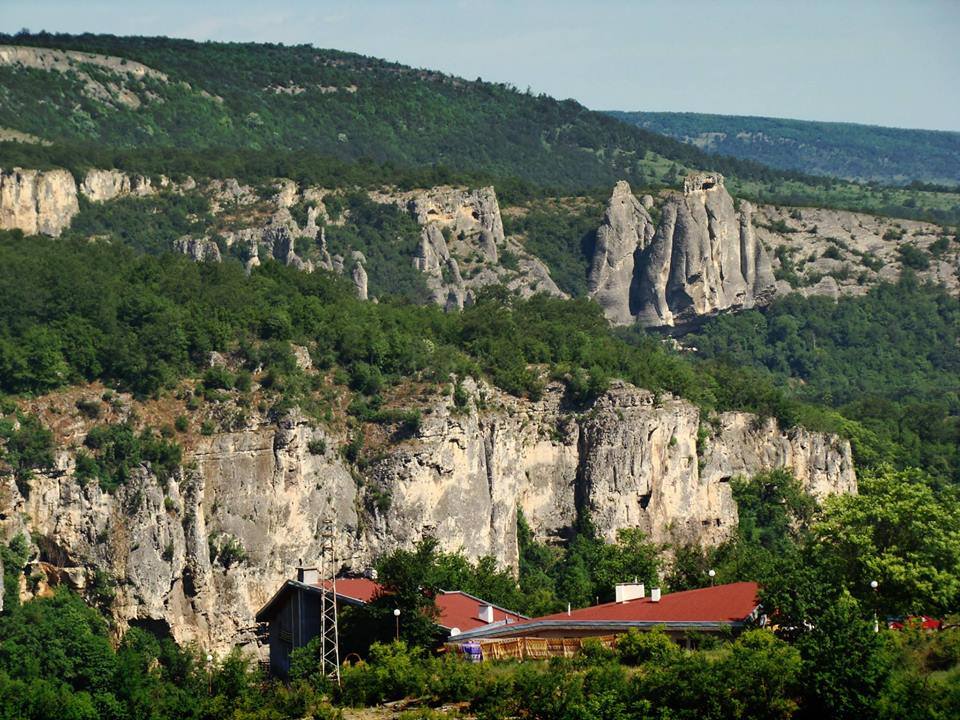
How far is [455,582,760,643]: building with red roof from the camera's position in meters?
66.7

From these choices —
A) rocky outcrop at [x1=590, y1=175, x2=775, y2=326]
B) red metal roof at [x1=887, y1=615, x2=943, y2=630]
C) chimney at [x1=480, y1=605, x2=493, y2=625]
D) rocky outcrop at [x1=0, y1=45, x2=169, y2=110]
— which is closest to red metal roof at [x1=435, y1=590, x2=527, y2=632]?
chimney at [x1=480, y1=605, x2=493, y2=625]

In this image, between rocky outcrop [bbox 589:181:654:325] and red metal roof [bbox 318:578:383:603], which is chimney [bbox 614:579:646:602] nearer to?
red metal roof [bbox 318:578:383:603]

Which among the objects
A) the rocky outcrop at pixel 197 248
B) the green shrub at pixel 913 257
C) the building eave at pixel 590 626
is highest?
the rocky outcrop at pixel 197 248

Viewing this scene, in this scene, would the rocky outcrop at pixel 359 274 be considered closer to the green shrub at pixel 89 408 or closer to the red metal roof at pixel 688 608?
the green shrub at pixel 89 408

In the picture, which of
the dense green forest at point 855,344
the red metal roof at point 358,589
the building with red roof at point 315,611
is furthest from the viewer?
the dense green forest at point 855,344

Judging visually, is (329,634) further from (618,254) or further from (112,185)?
(618,254)

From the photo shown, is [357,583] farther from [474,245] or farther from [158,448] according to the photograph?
[474,245]

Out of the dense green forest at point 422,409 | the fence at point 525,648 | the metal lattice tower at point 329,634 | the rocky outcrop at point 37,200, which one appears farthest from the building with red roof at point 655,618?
the rocky outcrop at point 37,200

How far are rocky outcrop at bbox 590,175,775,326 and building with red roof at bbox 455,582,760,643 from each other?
9458cm

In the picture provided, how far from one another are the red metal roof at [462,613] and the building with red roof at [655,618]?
83 cm

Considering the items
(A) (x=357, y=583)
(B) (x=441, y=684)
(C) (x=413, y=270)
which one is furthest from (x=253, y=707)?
(C) (x=413, y=270)

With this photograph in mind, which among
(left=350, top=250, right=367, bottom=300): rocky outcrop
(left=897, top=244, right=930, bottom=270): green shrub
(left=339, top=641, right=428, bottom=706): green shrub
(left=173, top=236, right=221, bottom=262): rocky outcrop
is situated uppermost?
(left=173, top=236, right=221, bottom=262): rocky outcrop

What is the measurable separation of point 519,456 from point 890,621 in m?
37.9

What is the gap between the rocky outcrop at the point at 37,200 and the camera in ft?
450
